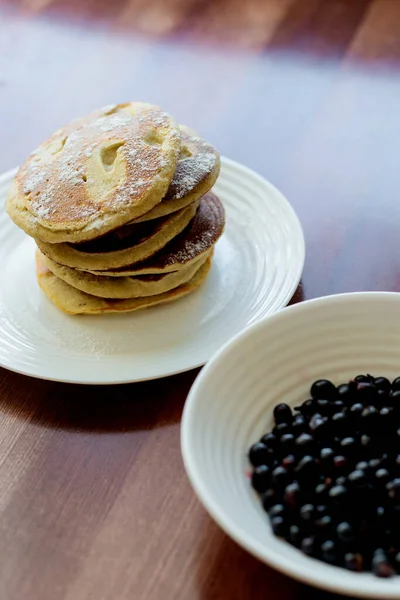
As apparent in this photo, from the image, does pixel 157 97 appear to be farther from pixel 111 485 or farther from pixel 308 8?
pixel 111 485

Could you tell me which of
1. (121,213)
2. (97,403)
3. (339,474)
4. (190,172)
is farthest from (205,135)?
(339,474)

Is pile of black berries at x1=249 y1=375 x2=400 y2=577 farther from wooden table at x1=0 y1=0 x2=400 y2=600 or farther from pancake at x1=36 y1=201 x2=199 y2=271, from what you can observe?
pancake at x1=36 y1=201 x2=199 y2=271

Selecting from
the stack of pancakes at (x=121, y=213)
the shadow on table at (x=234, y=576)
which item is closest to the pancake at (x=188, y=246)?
the stack of pancakes at (x=121, y=213)

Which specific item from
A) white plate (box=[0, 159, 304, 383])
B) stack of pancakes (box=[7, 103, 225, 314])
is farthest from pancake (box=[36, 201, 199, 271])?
white plate (box=[0, 159, 304, 383])

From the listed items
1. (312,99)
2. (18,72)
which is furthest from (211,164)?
(18,72)

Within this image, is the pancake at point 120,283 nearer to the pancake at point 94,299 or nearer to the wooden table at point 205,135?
the pancake at point 94,299

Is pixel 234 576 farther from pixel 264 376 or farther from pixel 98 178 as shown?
pixel 98 178

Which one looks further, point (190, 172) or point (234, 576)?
point (190, 172)
